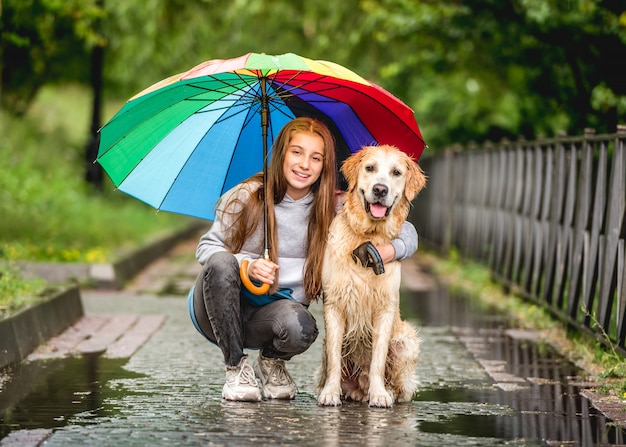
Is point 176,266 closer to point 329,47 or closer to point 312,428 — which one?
point 329,47

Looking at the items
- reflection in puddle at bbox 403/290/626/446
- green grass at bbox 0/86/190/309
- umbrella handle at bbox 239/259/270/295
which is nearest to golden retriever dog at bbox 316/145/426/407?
umbrella handle at bbox 239/259/270/295

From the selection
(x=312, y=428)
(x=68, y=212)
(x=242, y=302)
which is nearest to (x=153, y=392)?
(x=242, y=302)

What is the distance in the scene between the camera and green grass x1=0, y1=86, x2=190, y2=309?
13.8 m

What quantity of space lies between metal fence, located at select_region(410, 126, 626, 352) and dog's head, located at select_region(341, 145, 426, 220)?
202 centimetres

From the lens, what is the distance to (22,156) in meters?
21.3

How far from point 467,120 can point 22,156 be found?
10.0 m

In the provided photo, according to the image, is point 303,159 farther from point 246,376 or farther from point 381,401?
point 381,401

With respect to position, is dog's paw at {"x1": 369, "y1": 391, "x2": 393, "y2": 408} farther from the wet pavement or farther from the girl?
the girl

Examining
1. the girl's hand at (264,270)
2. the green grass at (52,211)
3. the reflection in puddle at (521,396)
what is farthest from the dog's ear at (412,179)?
the green grass at (52,211)

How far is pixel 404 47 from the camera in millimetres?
23672

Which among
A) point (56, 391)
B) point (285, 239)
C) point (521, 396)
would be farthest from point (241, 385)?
point (521, 396)

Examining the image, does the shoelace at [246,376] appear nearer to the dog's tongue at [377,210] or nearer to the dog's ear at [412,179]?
the dog's tongue at [377,210]

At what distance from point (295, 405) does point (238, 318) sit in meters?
0.59

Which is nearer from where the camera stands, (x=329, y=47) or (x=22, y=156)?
(x=22, y=156)
